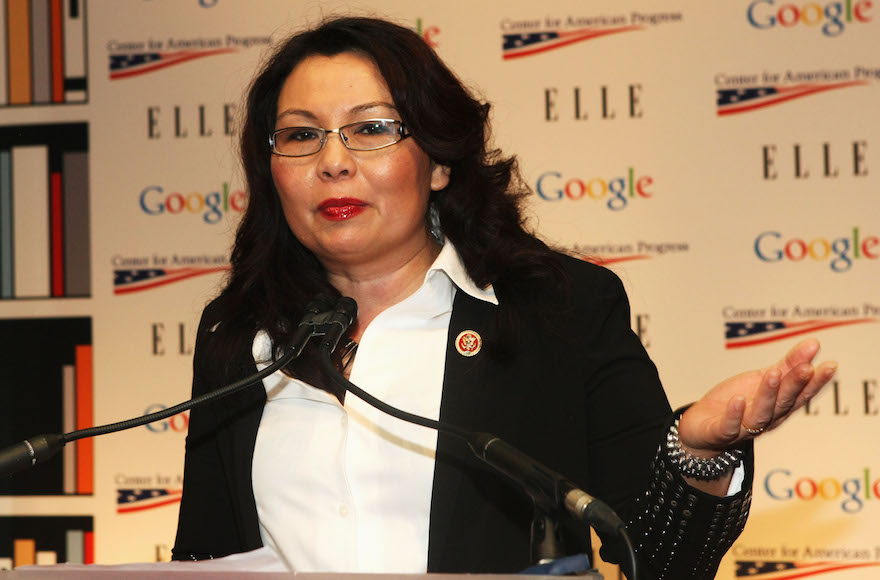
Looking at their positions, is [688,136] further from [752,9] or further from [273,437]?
[273,437]

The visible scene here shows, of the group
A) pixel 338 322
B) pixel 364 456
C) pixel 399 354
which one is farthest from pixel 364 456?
pixel 338 322

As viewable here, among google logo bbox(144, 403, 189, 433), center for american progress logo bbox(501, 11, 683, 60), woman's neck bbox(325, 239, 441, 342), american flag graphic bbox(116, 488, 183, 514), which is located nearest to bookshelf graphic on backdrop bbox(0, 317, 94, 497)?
american flag graphic bbox(116, 488, 183, 514)

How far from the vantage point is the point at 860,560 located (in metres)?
3.27

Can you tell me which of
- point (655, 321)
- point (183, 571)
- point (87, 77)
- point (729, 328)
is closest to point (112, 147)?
point (87, 77)

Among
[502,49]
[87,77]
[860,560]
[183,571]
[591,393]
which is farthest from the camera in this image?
[87,77]

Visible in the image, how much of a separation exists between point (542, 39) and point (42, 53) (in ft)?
6.33

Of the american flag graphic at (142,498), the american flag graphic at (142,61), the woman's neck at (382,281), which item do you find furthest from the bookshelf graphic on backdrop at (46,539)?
the woman's neck at (382,281)

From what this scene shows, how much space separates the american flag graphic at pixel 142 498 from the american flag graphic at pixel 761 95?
7.95ft

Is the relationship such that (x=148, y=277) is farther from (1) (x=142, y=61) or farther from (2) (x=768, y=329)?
(2) (x=768, y=329)

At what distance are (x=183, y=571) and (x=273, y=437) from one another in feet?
2.65

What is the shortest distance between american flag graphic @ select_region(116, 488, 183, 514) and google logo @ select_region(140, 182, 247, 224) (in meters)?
1.03

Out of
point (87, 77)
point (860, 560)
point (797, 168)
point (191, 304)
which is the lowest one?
point (860, 560)

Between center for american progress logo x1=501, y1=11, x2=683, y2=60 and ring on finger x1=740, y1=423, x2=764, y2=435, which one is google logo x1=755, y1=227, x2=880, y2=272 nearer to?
center for american progress logo x1=501, y1=11, x2=683, y2=60

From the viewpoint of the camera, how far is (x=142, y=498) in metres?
3.66
